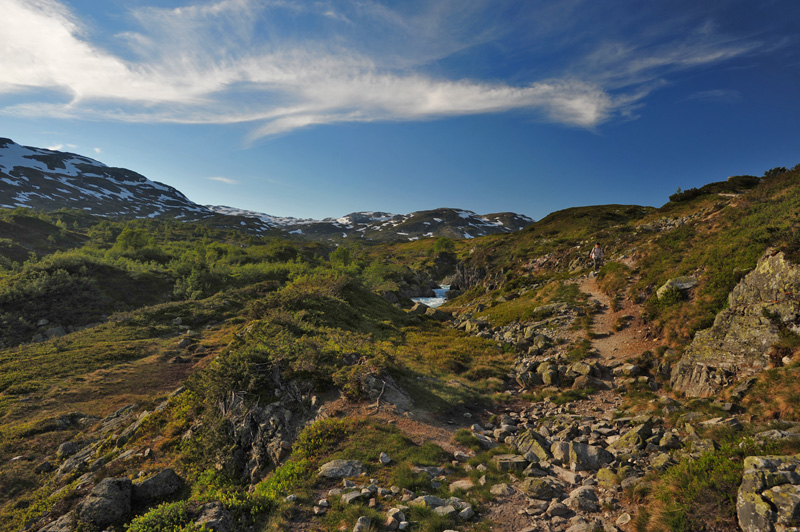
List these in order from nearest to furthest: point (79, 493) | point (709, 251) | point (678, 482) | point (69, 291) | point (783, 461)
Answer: point (783, 461)
point (678, 482)
point (79, 493)
point (709, 251)
point (69, 291)

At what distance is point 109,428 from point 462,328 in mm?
32320

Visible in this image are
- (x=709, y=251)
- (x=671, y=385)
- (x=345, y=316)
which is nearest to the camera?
(x=671, y=385)

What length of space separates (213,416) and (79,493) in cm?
502

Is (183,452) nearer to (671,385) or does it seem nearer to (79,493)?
(79,493)

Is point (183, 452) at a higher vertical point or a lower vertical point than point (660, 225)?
lower

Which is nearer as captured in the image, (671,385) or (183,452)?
(183,452)

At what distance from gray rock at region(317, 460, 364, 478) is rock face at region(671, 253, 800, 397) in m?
15.1

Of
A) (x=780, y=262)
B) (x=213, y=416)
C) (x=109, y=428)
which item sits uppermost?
(x=780, y=262)

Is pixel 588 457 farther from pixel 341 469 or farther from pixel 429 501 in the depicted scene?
pixel 341 469

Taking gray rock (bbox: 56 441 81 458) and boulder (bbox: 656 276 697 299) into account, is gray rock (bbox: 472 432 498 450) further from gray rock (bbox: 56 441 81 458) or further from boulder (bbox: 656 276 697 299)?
gray rock (bbox: 56 441 81 458)

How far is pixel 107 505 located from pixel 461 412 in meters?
14.3

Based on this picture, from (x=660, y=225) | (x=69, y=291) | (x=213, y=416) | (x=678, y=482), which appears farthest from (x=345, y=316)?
(x=660, y=225)

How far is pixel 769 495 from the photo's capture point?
621 centimetres

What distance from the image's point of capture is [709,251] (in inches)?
859
